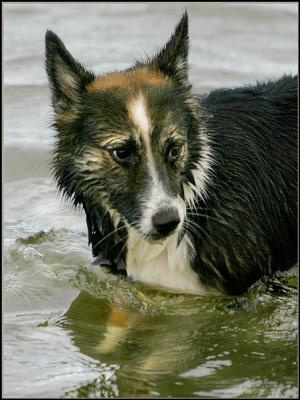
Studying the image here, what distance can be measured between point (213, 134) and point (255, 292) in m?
1.12

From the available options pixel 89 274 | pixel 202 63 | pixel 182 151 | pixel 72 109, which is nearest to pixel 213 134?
pixel 182 151

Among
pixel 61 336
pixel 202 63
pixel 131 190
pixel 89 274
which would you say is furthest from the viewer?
pixel 202 63

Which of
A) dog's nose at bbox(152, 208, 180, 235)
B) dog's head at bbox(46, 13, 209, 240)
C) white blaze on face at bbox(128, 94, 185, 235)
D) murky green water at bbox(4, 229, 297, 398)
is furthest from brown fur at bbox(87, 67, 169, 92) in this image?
murky green water at bbox(4, 229, 297, 398)

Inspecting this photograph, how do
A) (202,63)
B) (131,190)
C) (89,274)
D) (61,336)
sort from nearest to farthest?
1. (131,190)
2. (61,336)
3. (89,274)
4. (202,63)

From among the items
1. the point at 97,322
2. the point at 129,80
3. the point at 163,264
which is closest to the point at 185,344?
the point at 163,264

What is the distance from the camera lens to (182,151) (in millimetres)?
6355

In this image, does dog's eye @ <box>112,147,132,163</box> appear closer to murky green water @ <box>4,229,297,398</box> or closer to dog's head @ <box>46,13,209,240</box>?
dog's head @ <box>46,13,209,240</box>

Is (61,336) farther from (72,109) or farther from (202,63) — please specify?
(202,63)

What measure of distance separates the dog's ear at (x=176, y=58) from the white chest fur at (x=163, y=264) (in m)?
1.04

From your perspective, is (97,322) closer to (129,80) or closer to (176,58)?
(129,80)

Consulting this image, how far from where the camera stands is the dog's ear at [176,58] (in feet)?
21.6

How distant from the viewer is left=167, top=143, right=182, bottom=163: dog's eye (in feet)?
20.6

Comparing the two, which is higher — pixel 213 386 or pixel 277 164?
pixel 277 164

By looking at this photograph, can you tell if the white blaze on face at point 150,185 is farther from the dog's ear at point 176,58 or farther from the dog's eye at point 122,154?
the dog's ear at point 176,58
